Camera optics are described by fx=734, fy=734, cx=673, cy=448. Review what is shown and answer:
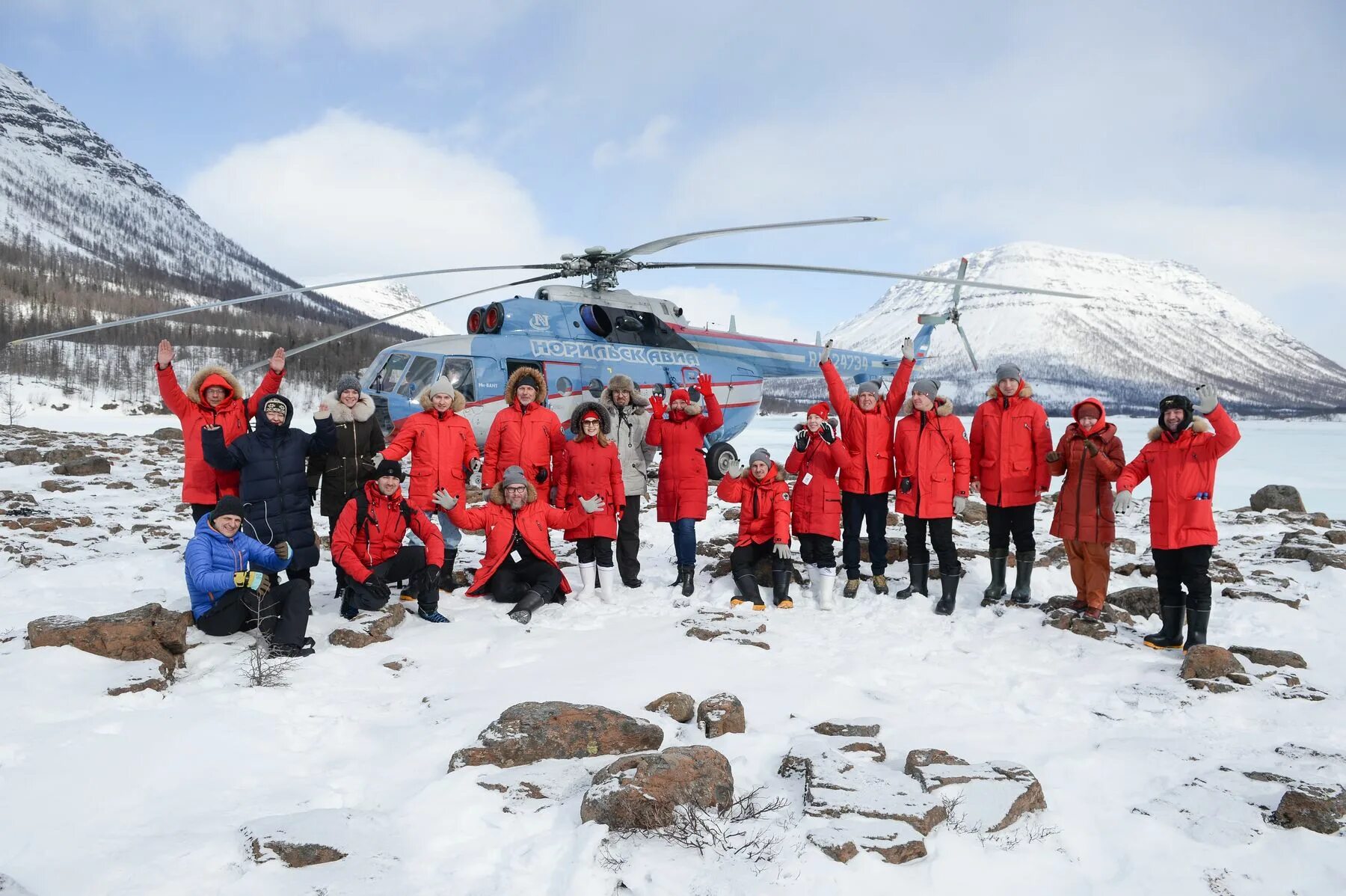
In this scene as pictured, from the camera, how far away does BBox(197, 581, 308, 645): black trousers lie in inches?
169

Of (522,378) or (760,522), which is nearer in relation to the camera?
(522,378)

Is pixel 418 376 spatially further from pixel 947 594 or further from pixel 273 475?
pixel 947 594

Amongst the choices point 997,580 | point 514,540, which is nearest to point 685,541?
point 514,540

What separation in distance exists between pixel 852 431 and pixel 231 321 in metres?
96.5

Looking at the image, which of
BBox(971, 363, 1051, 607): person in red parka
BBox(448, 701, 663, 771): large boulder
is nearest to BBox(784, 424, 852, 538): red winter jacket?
BBox(971, 363, 1051, 607): person in red parka

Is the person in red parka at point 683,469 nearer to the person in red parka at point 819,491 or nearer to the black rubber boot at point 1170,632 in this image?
the person in red parka at point 819,491

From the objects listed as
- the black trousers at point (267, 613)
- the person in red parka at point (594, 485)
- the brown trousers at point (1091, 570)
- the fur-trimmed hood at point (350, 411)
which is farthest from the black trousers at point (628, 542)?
the brown trousers at point (1091, 570)

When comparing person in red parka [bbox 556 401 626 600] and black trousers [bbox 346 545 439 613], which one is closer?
black trousers [bbox 346 545 439 613]

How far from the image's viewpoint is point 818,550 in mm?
6027

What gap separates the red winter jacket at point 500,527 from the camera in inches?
222

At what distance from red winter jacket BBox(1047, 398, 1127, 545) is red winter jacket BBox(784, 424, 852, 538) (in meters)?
1.62

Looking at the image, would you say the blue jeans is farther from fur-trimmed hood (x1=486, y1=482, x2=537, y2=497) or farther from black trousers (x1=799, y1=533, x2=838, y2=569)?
fur-trimmed hood (x1=486, y1=482, x2=537, y2=497)

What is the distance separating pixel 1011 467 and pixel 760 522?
202 cm

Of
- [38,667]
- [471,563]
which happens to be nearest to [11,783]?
[38,667]
